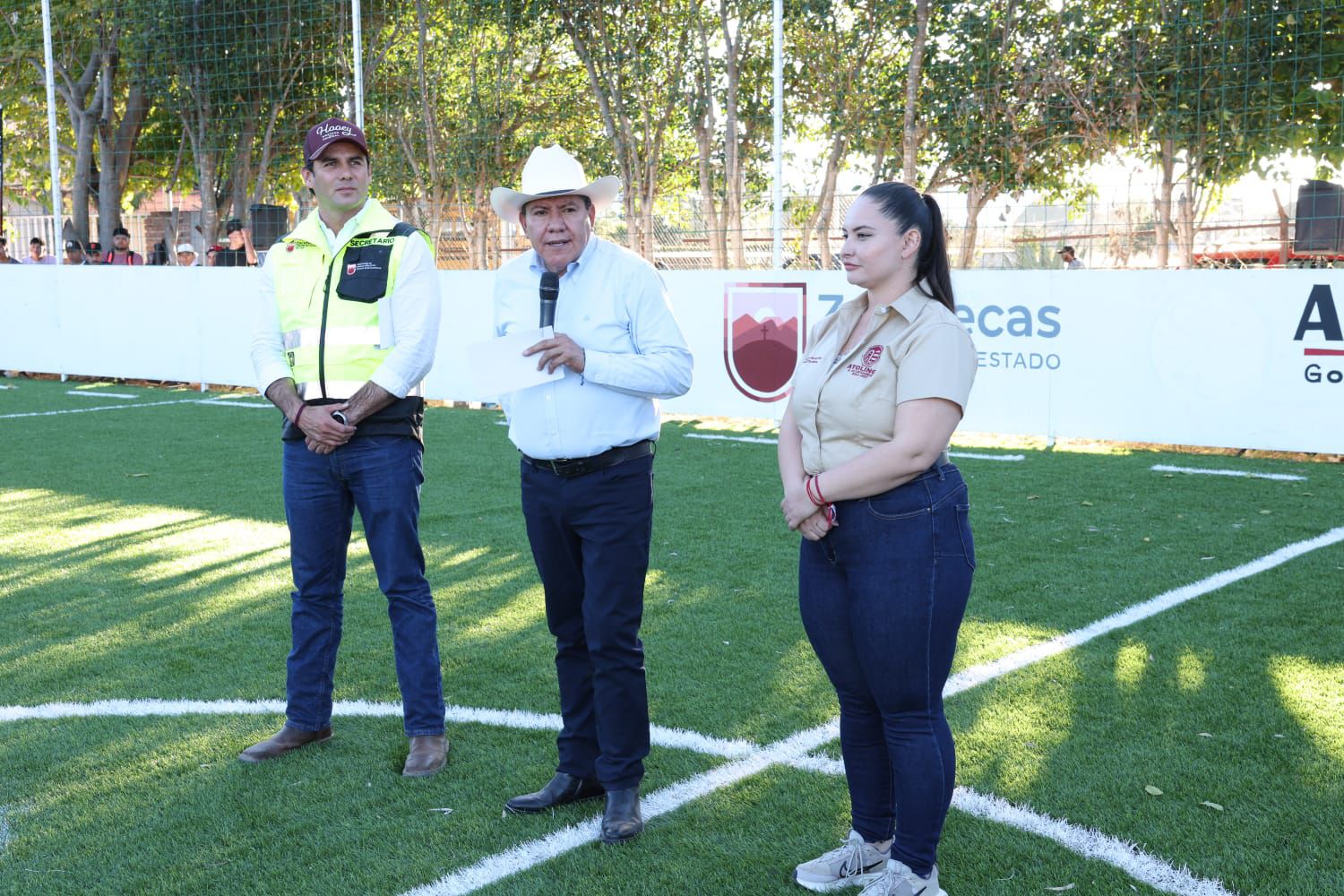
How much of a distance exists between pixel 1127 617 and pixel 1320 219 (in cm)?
600

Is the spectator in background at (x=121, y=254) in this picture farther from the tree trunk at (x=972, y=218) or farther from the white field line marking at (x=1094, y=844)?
the white field line marking at (x=1094, y=844)

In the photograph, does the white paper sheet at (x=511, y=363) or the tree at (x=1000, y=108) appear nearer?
the white paper sheet at (x=511, y=363)

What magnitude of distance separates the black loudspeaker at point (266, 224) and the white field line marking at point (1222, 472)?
11.8 meters

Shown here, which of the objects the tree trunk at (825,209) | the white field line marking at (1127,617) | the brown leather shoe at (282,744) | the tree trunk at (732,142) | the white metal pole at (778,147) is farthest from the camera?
the tree trunk at (732,142)

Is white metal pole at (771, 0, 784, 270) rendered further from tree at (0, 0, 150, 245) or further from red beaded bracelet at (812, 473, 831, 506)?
tree at (0, 0, 150, 245)

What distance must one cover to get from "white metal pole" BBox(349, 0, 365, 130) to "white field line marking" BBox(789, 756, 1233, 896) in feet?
40.0

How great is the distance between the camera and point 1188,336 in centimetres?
1060

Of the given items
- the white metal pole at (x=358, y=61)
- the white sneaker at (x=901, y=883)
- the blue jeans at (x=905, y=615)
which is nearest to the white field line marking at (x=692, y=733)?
the white sneaker at (x=901, y=883)

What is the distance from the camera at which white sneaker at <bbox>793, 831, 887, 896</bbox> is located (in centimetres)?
351

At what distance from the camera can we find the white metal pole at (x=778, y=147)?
12.1m

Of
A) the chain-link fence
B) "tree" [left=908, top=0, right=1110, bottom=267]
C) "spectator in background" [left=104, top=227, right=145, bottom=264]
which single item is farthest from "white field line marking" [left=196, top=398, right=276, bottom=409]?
"tree" [left=908, top=0, right=1110, bottom=267]

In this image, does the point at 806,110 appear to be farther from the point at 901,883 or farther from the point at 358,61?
the point at 901,883

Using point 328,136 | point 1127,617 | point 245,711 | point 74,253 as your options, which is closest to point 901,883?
point 245,711

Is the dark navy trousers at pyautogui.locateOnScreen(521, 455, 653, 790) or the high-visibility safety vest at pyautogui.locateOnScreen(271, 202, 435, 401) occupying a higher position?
the high-visibility safety vest at pyautogui.locateOnScreen(271, 202, 435, 401)
